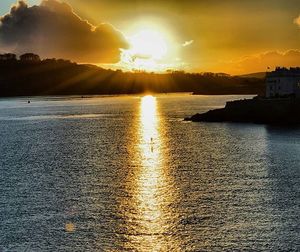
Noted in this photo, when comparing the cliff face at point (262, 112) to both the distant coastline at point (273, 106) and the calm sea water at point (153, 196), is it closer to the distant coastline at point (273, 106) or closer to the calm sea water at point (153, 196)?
the distant coastline at point (273, 106)

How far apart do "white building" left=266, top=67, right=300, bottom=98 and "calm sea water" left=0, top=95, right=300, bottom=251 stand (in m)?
61.6

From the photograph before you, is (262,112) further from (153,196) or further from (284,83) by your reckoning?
(153,196)

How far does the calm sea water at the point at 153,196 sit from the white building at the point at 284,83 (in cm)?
6164

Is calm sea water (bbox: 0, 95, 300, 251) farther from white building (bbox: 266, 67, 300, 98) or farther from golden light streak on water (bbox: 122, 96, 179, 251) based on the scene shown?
white building (bbox: 266, 67, 300, 98)

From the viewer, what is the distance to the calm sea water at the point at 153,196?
144ft

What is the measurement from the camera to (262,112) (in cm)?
15538

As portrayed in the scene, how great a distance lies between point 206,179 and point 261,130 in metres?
68.9

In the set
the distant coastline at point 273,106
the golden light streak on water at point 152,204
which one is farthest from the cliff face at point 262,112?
the golden light streak on water at point 152,204

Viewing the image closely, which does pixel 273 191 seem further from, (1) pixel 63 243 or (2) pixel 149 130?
(2) pixel 149 130

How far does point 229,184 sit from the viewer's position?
6538 centimetres

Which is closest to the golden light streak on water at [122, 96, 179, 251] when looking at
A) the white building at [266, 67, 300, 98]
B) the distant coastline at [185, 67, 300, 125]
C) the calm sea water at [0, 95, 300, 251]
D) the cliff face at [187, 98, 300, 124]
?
the calm sea water at [0, 95, 300, 251]

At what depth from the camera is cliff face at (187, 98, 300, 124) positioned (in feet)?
489

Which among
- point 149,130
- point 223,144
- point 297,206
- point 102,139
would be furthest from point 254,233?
point 149,130

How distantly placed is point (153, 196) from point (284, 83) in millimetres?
124495
